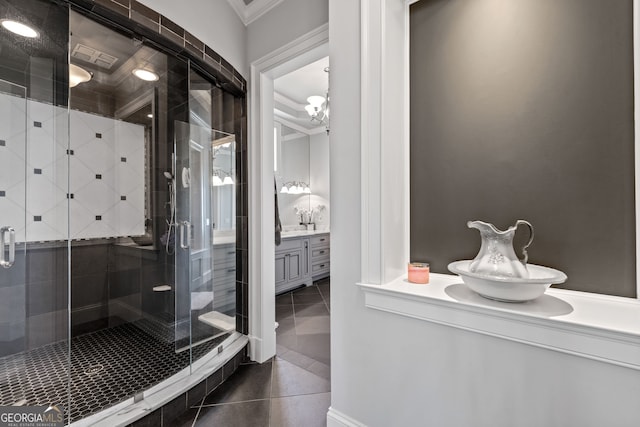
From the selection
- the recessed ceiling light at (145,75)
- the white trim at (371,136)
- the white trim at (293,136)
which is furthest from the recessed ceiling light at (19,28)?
the white trim at (293,136)

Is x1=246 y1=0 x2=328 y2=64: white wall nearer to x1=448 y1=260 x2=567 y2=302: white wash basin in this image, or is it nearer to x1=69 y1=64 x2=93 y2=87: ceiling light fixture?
x1=69 y1=64 x2=93 y2=87: ceiling light fixture

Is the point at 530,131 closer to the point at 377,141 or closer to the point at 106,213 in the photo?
the point at 377,141

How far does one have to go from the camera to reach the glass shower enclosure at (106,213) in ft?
5.96

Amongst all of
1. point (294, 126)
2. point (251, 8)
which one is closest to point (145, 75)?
point (251, 8)

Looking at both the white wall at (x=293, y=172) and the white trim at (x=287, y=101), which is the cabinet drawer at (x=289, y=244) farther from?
the white trim at (x=287, y=101)

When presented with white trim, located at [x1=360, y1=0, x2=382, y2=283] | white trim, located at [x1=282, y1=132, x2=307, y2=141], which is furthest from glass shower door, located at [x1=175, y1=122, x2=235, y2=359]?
white trim, located at [x1=282, y1=132, x2=307, y2=141]

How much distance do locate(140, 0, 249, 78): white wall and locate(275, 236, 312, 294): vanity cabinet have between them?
2.30 m

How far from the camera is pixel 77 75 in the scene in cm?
239

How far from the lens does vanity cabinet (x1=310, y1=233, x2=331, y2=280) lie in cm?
433

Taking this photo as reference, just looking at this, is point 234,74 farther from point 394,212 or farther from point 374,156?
point 394,212

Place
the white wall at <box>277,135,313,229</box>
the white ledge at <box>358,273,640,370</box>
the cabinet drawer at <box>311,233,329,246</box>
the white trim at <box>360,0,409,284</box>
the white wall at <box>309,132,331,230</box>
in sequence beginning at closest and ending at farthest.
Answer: the white ledge at <box>358,273,640,370</box> < the white trim at <box>360,0,409,284</box> < the cabinet drawer at <box>311,233,329,246</box> < the white wall at <box>277,135,313,229</box> < the white wall at <box>309,132,331,230</box>

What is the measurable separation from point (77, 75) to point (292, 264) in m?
3.09

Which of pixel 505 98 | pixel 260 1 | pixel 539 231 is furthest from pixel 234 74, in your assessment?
pixel 539 231

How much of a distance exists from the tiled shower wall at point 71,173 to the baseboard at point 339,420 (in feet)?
7.27
